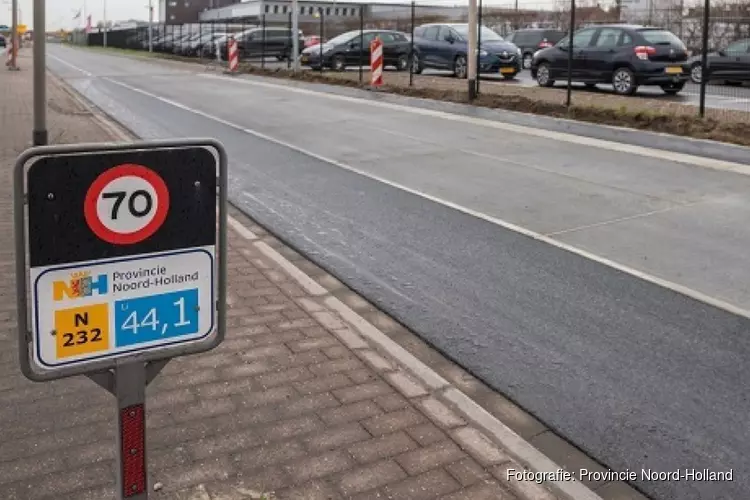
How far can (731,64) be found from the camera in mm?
21781

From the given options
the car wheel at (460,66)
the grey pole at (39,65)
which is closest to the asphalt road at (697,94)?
the car wheel at (460,66)

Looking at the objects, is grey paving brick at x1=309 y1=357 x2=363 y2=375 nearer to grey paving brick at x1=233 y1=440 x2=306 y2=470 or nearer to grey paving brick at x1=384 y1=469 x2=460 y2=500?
grey paving brick at x1=233 y1=440 x2=306 y2=470

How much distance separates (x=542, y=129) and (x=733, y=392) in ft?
37.3

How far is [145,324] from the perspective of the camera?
2453 millimetres

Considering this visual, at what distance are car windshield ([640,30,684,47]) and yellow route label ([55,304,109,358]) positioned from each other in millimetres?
19175

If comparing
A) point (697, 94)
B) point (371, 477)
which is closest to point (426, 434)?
point (371, 477)

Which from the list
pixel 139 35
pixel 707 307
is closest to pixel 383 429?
pixel 707 307

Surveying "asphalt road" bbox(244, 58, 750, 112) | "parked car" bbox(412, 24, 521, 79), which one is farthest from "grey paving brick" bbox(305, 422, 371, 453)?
"parked car" bbox(412, 24, 521, 79)

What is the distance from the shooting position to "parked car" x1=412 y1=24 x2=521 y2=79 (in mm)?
24953

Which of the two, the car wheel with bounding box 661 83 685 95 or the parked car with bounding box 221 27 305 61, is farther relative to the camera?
the parked car with bounding box 221 27 305 61

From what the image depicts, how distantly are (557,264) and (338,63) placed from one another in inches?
1021

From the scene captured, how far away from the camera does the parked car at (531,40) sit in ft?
111

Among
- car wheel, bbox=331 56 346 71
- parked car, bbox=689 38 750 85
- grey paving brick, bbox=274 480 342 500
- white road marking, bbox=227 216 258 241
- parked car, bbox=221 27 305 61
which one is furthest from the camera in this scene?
parked car, bbox=221 27 305 61

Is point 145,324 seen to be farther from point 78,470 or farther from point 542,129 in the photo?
point 542,129
